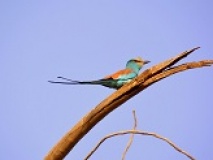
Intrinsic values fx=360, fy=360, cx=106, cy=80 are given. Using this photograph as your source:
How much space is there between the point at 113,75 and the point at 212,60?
1197 mm

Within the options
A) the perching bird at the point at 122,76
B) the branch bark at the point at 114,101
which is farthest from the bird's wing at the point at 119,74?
the branch bark at the point at 114,101

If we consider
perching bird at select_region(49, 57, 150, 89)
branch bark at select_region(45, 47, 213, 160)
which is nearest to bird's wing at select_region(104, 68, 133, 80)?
perching bird at select_region(49, 57, 150, 89)

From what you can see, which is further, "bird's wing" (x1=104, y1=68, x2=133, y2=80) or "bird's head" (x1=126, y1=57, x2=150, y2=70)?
"bird's head" (x1=126, y1=57, x2=150, y2=70)

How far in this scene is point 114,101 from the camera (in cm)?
246

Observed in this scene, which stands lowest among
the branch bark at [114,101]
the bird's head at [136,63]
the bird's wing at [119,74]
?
the branch bark at [114,101]

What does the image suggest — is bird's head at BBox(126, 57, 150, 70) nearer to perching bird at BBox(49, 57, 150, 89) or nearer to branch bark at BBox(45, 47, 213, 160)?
perching bird at BBox(49, 57, 150, 89)

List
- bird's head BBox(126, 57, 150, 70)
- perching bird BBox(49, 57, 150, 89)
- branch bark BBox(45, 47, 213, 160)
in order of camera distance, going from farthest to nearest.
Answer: bird's head BBox(126, 57, 150, 70) < perching bird BBox(49, 57, 150, 89) < branch bark BBox(45, 47, 213, 160)

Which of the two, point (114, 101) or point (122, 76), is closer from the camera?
point (114, 101)

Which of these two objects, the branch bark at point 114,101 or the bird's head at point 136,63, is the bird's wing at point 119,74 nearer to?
the bird's head at point 136,63

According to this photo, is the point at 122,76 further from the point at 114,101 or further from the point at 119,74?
the point at 114,101

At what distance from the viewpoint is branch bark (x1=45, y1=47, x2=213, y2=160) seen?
234cm

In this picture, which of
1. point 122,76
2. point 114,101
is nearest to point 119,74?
point 122,76

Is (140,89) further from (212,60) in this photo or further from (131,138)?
(212,60)

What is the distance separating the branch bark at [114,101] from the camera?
2336 millimetres
